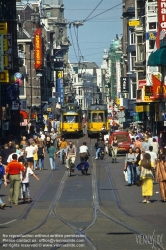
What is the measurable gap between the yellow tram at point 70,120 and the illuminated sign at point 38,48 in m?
32.7

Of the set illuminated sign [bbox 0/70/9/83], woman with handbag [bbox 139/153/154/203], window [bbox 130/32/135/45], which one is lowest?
woman with handbag [bbox 139/153/154/203]

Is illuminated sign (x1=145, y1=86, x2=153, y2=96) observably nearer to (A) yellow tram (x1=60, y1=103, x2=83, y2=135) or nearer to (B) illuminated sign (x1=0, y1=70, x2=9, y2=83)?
(B) illuminated sign (x1=0, y1=70, x2=9, y2=83)

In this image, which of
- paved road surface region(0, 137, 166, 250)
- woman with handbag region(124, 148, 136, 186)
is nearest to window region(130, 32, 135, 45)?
paved road surface region(0, 137, 166, 250)

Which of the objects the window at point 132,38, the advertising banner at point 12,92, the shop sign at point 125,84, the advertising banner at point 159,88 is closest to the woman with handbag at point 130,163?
the advertising banner at point 159,88

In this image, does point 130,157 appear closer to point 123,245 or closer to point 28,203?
point 28,203

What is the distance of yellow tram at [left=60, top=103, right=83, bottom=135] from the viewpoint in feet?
270

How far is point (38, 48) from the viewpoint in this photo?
11581cm

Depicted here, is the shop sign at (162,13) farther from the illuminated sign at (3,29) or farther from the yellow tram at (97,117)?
the yellow tram at (97,117)

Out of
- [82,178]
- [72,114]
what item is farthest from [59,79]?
[82,178]

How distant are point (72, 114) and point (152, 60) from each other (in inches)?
1045

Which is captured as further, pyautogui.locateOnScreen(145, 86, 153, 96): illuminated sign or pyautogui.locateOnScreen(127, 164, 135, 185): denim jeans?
pyautogui.locateOnScreen(145, 86, 153, 96): illuminated sign

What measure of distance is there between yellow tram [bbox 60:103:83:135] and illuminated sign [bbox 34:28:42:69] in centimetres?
3268

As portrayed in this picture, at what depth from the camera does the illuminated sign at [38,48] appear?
114m

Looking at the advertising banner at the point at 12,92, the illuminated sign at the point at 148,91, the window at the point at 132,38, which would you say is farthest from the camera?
the window at the point at 132,38
